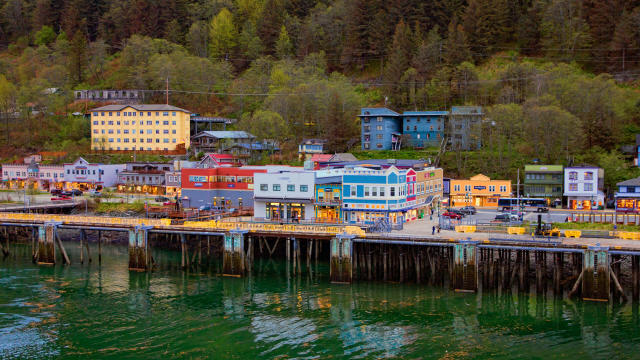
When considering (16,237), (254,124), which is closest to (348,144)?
(254,124)

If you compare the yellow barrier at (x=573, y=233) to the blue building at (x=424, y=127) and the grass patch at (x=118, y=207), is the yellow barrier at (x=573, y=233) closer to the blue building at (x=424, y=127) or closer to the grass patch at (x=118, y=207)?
the blue building at (x=424, y=127)

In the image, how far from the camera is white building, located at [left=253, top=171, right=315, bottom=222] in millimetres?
62125

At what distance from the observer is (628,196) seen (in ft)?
220

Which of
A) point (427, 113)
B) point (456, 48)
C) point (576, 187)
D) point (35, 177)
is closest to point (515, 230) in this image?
point (576, 187)

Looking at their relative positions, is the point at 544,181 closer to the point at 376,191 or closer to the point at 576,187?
the point at 576,187

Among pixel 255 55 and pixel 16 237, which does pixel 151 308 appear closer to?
pixel 16 237

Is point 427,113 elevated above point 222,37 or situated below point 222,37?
below

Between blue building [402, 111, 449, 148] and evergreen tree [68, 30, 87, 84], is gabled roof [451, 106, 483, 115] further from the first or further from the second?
evergreen tree [68, 30, 87, 84]

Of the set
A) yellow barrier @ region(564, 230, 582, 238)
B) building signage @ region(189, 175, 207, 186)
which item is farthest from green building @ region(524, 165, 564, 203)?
building signage @ region(189, 175, 207, 186)

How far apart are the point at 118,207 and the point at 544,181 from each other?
5264 centimetres

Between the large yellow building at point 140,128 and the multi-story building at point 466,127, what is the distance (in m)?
47.8

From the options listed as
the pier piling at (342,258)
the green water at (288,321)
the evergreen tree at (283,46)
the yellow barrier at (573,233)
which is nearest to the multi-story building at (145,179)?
the green water at (288,321)

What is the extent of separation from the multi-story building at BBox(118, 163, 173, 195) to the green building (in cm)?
5089

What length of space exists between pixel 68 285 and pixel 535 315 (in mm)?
35055
